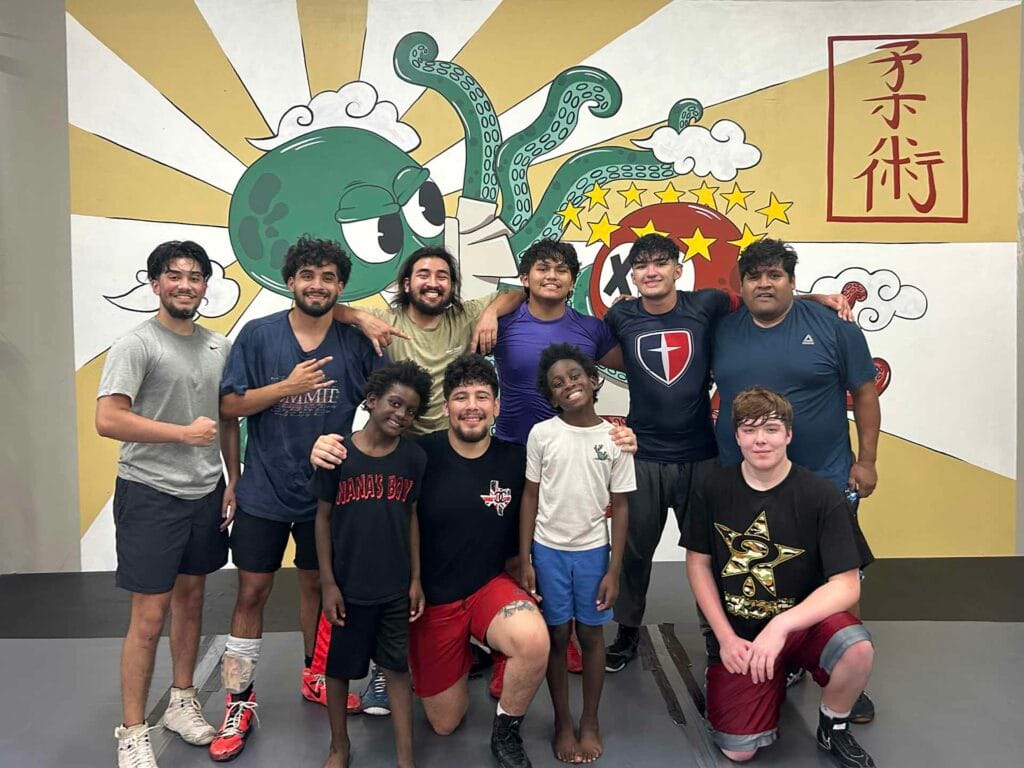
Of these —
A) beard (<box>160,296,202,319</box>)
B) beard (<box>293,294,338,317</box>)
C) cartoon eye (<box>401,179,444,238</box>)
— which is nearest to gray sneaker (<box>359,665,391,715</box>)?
beard (<box>293,294,338,317</box>)

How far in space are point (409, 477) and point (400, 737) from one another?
797 mm

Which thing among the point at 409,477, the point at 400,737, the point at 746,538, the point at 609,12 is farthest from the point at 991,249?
the point at 400,737

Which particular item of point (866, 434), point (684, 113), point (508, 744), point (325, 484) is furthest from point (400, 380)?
point (684, 113)

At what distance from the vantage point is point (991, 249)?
3918mm

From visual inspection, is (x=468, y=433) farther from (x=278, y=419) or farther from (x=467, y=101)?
(x=467, y=101)

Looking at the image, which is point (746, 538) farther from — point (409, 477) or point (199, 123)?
point (199, 123)

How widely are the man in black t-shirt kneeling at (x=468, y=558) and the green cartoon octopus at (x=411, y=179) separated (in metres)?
1.78

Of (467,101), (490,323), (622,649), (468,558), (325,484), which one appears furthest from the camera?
(467,101)

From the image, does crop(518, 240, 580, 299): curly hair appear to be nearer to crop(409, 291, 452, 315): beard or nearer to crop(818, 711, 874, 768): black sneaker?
crop(409, 291, 452, 315): beard

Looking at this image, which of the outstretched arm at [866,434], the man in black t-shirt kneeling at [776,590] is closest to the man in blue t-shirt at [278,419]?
the man in black t-shirt kneeling at [776,590]

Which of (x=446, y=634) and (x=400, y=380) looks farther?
(x=446, y=634)

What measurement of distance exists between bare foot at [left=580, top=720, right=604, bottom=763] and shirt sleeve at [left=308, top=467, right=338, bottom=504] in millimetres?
1104

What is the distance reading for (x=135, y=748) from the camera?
2.14 meters

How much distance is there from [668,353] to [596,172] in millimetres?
1637
